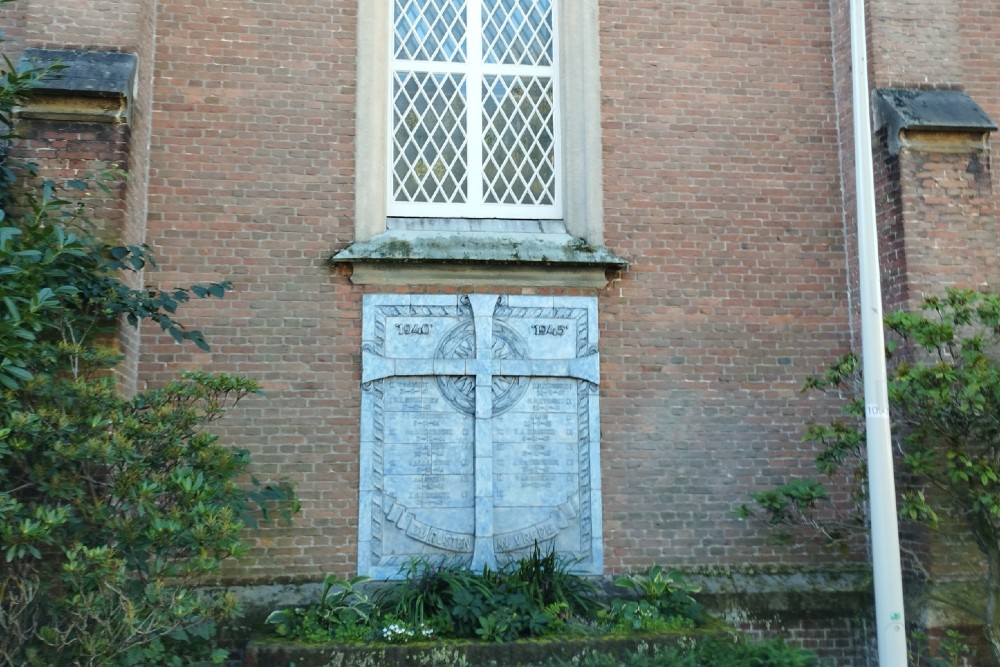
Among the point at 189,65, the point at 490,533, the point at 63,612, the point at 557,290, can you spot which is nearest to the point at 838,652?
the point at 490,533

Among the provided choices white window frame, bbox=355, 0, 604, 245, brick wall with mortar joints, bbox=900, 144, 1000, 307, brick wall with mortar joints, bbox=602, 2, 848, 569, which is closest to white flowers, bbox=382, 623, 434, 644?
brick wall with mortar joints, bbox=602, 2, 848, 569

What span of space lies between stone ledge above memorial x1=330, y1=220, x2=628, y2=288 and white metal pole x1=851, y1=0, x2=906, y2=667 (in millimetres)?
2673

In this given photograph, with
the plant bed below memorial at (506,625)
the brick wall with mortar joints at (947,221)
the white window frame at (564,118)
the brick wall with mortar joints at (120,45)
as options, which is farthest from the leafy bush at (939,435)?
the brick wall with mortar joints at (120,45)

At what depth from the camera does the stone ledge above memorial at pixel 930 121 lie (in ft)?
27.2

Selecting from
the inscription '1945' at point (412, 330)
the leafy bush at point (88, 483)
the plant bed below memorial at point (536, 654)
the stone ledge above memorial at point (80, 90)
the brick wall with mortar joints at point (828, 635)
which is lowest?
the brick wall with mortar joints at point (828, 635)

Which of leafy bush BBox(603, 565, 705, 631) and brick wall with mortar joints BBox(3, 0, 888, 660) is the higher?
brick wall with mortar joints BBox(3, 0, 888, 660)

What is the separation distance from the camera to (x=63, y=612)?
6270mm

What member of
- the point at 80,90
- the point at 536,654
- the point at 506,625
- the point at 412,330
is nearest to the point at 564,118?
the point at 412,330

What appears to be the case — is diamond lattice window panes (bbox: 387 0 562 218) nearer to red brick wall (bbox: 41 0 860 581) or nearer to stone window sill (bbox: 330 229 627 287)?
stone window sill (bbox: 330 229 627 287)

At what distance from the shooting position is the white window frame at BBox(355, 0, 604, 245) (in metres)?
8.46

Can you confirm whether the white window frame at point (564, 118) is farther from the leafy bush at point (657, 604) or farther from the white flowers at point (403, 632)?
the white flowers at point (403, 632)

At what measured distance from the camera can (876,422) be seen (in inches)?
236

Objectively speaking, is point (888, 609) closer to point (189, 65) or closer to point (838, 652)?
point (838, 652)

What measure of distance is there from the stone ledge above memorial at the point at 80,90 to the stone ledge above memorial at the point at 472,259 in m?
2.17
